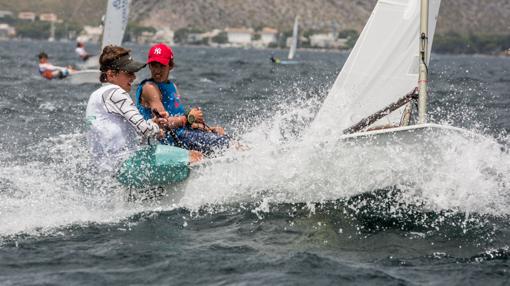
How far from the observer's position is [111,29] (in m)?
26.6

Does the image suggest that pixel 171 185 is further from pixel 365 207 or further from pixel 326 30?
pixel 326 30

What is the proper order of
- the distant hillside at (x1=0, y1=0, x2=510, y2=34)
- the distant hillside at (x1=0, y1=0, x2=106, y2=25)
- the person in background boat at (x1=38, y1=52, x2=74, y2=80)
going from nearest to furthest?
the person in background boat at (x1=38, y1=52, x2=74, y2=80) → the distant hillside at (x1=0, y1=0, x2=106, y2=25) → the distant hillside at (x1=0, y1=0, x2=510, y2=34)

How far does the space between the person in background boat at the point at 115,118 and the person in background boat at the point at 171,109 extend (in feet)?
1.29

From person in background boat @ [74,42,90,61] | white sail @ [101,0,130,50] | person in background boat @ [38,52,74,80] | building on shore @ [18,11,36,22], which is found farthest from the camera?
building on shore @ [18,11,36,22]

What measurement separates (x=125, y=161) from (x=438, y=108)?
11.8 meters

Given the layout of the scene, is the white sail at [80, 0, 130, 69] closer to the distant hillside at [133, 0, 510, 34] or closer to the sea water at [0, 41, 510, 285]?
the sea water at [0, 41, 510, 285]

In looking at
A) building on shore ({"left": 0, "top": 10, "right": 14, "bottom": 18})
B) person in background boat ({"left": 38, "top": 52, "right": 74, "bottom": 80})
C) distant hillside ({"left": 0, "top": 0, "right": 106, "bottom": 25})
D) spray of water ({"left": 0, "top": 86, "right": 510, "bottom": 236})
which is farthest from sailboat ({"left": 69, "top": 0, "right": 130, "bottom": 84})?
building on shore ({"left": 0, "top": 10, "right": 14, "bottom": 18})

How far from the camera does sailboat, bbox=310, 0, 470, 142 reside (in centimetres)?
913

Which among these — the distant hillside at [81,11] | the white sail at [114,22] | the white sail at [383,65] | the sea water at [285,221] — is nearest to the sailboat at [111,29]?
the white sail at [114,22]

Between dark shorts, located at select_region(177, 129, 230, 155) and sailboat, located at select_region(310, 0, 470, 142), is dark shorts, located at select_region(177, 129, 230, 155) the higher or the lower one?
the lower one

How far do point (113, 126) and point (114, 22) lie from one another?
19788 mm

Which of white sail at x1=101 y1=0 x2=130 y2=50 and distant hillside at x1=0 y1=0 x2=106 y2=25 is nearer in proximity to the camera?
white sail at x1=101 y1=0 x2=130 y2=50

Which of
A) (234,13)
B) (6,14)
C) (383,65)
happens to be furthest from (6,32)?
(383,65)

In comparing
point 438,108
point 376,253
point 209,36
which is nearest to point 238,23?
point 209,36
